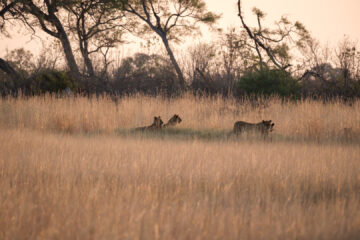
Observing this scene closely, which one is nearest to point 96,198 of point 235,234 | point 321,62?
point 235,234

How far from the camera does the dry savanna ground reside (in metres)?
2.68

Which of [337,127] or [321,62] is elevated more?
[321,62]

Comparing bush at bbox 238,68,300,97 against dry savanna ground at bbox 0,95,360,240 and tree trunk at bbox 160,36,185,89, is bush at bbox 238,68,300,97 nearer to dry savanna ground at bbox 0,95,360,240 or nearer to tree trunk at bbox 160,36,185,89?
dry savanna ground at bbox 0,95,360,240

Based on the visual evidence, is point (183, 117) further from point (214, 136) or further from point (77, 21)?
point (77, 21)

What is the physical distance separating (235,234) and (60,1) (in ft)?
66.0

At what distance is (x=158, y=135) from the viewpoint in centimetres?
866

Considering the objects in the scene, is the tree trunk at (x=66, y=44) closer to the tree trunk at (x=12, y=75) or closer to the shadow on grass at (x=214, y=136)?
the tree trunk at (x=12, y=75)

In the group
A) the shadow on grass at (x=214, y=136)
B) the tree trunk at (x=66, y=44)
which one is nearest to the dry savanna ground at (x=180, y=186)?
the shadow on grass at (x=214, y=136)

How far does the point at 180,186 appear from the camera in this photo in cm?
408

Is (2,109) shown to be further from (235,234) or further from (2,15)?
(235,234)

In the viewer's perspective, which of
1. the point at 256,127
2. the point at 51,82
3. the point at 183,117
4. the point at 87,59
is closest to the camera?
the point at 256,127

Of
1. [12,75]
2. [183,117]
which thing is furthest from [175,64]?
[183,117]

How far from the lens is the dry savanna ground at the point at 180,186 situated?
2.68 m

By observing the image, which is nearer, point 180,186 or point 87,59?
point 180,186
